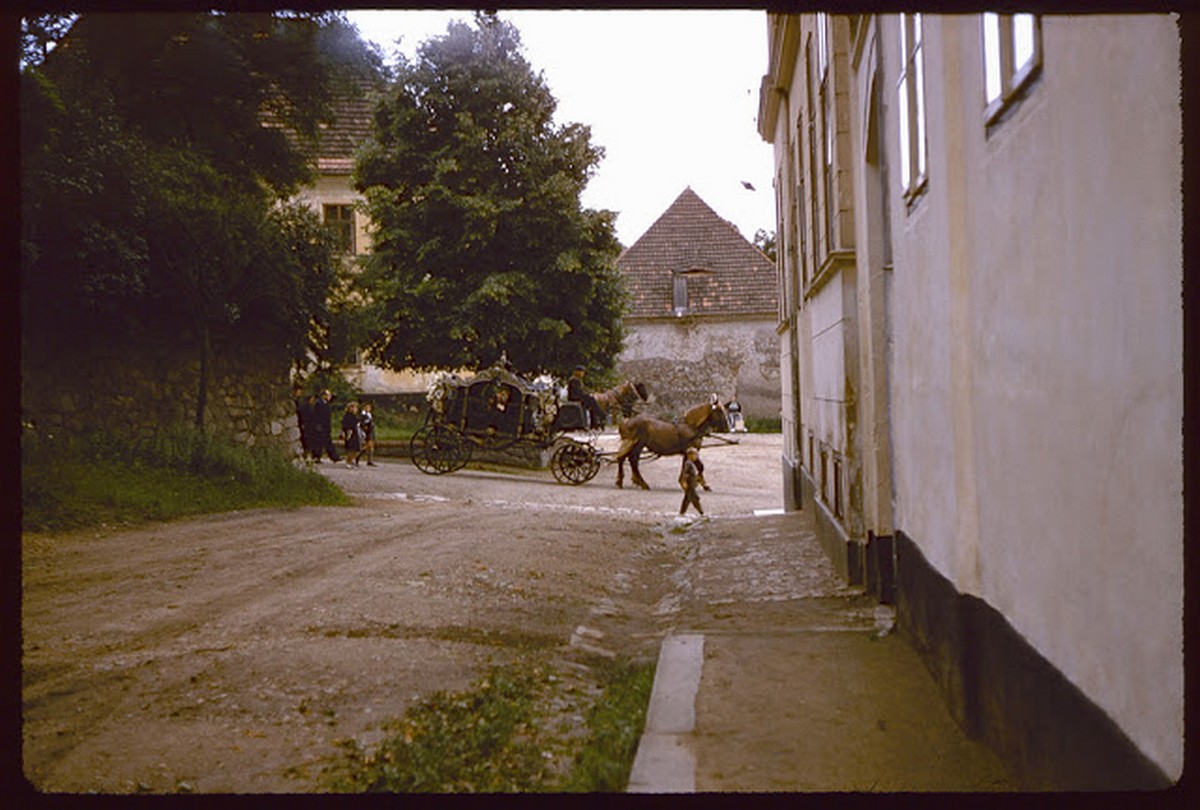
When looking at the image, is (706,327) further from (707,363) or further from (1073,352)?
(1073,352)

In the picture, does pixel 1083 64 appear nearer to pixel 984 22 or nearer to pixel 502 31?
pixel 984 22

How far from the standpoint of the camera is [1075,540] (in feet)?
11.2

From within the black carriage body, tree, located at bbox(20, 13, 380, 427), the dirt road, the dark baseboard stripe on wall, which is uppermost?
tree, located at bbox(20, 13, 380, 427)

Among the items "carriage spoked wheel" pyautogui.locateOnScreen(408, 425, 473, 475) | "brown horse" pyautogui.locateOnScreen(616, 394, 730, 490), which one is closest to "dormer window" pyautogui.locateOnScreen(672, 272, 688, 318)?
"carriage spoked wheel" pyautogui.locateOnScreen(408, 425, 473, 475)

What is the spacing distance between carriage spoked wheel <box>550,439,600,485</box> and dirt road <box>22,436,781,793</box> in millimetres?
7879

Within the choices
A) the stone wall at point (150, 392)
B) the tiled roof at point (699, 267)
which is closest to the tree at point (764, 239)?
the tiled roof at point (699, 267)

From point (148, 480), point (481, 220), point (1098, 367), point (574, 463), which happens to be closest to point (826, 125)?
point (1098, 367)

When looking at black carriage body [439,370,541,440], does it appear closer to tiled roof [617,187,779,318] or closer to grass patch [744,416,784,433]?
grass patch [744,416,784,433]

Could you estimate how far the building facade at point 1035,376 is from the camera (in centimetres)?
265

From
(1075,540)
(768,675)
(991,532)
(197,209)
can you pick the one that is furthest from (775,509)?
(1075,540)

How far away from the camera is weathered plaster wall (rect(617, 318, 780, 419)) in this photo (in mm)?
43156

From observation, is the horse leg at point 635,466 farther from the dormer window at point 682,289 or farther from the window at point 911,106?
the dormer window at point 682,289

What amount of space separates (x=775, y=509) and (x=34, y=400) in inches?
412

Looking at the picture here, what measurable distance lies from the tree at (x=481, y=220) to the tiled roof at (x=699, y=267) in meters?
13.8
